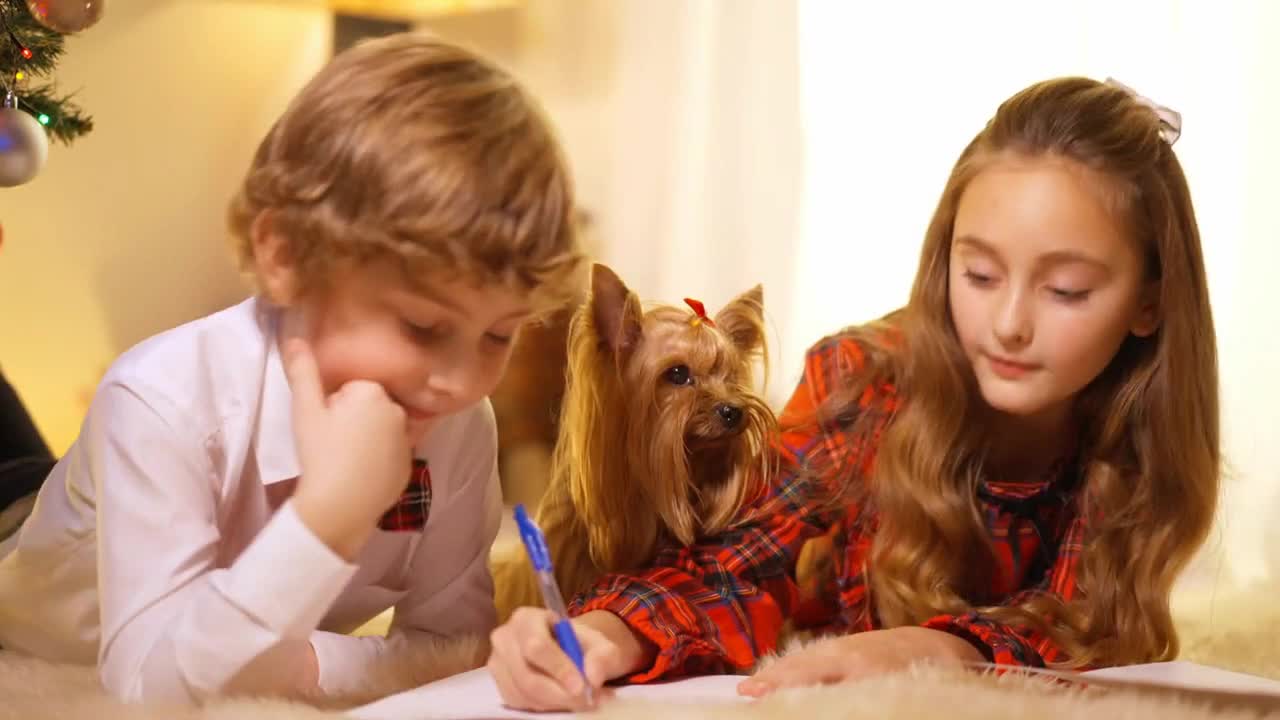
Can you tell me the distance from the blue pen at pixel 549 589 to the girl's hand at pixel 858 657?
A: 7.8 inches

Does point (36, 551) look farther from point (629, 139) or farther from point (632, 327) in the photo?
point (629, 139)

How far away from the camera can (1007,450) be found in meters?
1.65

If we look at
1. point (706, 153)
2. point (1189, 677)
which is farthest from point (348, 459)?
point (706, 153)

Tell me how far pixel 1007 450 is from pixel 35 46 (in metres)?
1.33

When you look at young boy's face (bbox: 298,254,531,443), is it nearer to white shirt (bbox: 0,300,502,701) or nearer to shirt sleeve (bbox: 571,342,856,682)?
white shirt (bbox: 0,300,502,701)

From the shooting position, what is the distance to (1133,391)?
5.11ft

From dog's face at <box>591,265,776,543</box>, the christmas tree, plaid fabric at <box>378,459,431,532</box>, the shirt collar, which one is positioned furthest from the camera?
the christmas tree

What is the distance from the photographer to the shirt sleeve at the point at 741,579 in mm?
1359

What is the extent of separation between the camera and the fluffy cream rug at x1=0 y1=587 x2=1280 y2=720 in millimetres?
1082

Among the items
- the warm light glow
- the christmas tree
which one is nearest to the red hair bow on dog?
the christmas tree

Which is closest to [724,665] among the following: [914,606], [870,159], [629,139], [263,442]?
[914,606]

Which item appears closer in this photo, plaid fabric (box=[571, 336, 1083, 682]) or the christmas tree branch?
plaid fabric (box=[571, 336, 1083, 682])

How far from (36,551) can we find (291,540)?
1.59 ft

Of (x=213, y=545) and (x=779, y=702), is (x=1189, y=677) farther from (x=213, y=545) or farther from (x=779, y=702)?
(x=213, y=545)
